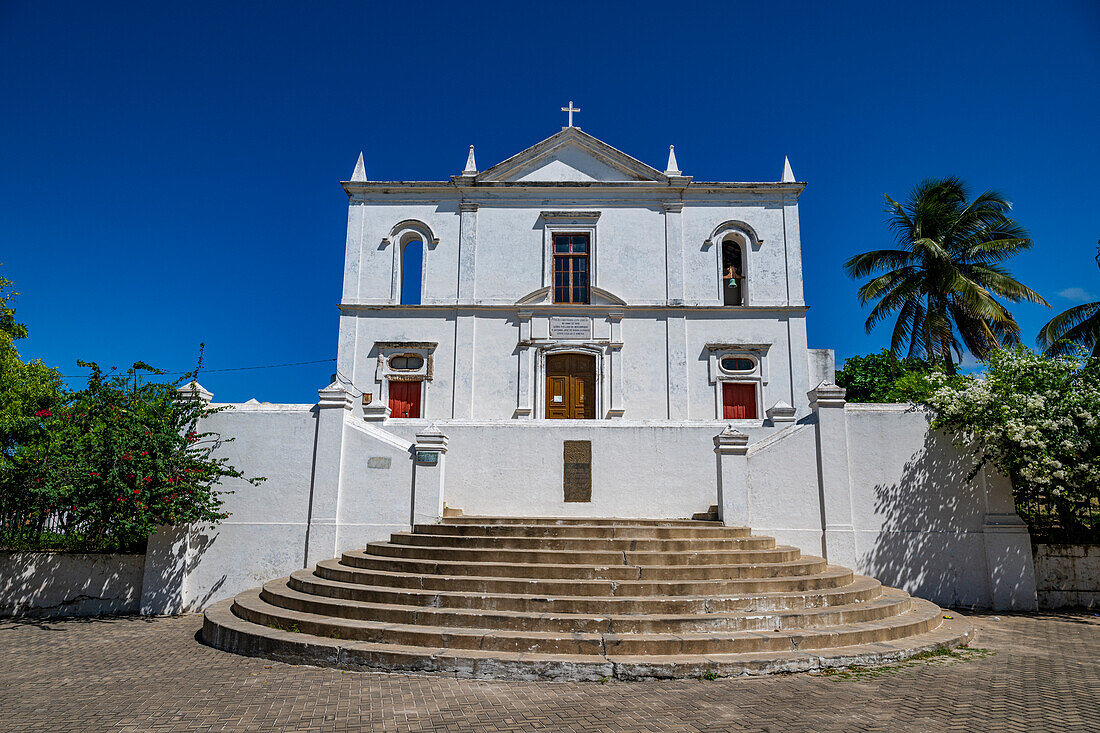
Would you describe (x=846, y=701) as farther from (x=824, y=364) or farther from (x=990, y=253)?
(x=990, y=253)

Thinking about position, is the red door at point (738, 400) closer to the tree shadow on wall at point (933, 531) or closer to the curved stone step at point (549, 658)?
the tree shadow on wall at point (933, 531)

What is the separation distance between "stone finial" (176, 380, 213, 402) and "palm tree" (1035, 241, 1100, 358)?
1937cm

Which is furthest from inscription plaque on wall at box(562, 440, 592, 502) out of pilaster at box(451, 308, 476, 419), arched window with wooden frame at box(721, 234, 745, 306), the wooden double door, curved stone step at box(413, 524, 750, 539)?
arched window with wooden frame at box(721, 234, 745, 306)

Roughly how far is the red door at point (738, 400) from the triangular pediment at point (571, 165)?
6.68m

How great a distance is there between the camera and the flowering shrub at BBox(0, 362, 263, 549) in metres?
10.0

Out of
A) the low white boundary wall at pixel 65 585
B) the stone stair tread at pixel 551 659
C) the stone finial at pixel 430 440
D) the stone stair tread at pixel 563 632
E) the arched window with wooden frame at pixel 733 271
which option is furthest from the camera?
the arched window with wooden frame at pixel 733 271

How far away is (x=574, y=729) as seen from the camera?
5223 millimetres

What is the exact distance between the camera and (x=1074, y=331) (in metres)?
17.6

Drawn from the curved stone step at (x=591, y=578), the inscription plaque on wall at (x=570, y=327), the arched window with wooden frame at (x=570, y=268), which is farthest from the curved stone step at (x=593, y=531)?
the arched window with wooden frame at (x=570, y=268)

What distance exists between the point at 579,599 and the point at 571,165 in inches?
617

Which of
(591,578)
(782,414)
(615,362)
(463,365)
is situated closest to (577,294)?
(615,362)

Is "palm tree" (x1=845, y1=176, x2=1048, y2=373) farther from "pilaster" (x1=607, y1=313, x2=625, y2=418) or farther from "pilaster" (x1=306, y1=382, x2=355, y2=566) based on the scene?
"pilaster" (x1=306, y1=382, x2=355, y2=566)

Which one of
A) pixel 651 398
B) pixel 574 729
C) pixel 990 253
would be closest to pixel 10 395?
pixel 651 398

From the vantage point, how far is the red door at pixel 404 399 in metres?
18.6
